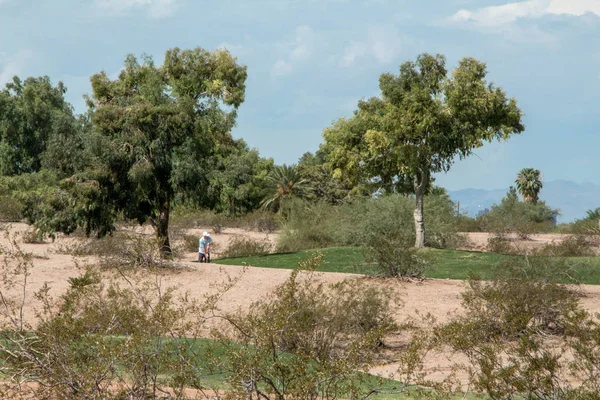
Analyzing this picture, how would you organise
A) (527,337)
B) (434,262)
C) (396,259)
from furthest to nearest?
(434,262)
(396,259)
(527,337)

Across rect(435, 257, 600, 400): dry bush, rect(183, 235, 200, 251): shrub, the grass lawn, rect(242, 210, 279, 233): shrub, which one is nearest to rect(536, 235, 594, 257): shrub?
the grass lawn

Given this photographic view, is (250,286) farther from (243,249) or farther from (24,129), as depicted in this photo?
(24,129)

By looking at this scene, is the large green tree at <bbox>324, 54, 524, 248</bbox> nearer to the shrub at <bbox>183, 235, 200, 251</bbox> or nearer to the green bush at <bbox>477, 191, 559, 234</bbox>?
the shrub at <bbox>183, 235, 200, 251</bbox>

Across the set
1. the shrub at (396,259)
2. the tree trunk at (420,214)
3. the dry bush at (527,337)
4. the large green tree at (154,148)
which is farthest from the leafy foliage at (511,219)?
the dry bush at (527,337)

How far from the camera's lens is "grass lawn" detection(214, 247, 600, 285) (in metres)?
23.6

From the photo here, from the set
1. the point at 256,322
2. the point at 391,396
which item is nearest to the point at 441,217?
the point at 391,396

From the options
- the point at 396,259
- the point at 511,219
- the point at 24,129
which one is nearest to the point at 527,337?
the point at 396,259

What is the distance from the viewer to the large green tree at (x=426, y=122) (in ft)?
112

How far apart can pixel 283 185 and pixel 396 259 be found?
1654 inches

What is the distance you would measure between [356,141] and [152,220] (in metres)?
11.4

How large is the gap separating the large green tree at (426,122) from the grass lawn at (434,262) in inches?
151

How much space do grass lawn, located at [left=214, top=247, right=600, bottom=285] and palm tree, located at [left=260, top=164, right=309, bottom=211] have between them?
29.2 metres

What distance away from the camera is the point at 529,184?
247 ft

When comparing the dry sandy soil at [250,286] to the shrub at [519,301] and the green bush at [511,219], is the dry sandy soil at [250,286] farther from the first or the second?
the green bush at [511,219]
